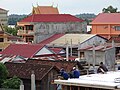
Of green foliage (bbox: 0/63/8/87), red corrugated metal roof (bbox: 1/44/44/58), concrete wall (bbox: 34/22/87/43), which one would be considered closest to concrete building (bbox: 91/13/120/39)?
concrete wall (bbox: 34/22/87/43)

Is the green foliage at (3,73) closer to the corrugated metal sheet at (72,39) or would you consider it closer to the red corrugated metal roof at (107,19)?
the corrugated metal sheet at (72,39)

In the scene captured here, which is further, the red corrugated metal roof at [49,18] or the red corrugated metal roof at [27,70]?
the red corrugated metal roof at [49,18]

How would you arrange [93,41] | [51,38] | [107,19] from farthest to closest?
[107,19]
[51,38]
[93,41]

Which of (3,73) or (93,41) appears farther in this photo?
(93,41)

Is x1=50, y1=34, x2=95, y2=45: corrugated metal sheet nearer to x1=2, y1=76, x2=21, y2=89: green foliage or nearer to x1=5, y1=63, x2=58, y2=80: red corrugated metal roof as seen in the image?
x1=5, y1=63, x2=58, y2=80: red corrugated metal roof

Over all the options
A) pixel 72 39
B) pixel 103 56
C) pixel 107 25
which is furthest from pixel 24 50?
pixel 107 25

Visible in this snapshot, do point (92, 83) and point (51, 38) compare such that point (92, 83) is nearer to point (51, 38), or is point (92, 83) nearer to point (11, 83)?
point (11, 83)

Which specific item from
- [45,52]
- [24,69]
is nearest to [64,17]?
[45,52]

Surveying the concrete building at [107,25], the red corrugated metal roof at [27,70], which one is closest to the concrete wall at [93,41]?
the concrete building at [107,25]

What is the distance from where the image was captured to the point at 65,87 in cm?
1041

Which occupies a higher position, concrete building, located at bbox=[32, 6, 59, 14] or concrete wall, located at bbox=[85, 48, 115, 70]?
concrete building, located at bbox=[32, 6, 59, 14]

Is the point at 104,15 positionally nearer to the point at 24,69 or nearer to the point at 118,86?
the point at 24,69

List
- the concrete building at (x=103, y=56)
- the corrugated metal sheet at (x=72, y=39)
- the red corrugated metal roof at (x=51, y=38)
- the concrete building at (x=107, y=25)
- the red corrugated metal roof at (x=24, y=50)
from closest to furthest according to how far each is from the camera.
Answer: the concrete building at (x=103, y=56) < the red corrugated metal roof at (x=24, y=50) < the corrugated metal sheet at (x=72, y=39) < the red corrugated metal roof at (x=51, y=38) < the concrete building at (x=107, y=25)

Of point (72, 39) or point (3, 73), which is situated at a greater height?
point (72, 39)
